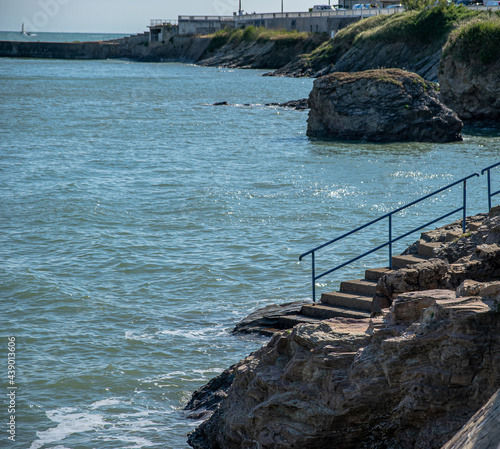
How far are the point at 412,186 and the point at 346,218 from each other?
5.54 m

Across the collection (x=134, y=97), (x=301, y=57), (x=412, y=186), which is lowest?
(x=412, y=186)

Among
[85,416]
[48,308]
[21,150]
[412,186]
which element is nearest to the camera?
[85,416]

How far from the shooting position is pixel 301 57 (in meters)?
90.8

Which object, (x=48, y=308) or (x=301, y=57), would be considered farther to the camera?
(x=301, y=57)

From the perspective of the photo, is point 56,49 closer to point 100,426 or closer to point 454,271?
point 100,426

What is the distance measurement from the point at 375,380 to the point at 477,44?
1465 inches

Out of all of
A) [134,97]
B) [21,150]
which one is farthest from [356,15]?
[21,150]

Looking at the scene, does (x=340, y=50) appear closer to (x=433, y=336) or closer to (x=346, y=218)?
(x=346, y=218)

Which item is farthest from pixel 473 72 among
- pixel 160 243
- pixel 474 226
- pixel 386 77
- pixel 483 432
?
pixel 483 432

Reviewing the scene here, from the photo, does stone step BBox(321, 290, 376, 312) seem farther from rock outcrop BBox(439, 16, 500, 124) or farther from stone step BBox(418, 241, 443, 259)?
rock outcrop BBox(439, 16, 500, 124)

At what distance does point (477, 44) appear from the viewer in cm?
4028

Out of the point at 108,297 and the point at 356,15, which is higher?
the point at 356,15

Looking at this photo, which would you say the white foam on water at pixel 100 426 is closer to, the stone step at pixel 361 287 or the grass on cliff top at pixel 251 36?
the stone step at pixel 361 287

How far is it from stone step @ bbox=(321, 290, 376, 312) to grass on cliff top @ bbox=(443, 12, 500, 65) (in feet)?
107
